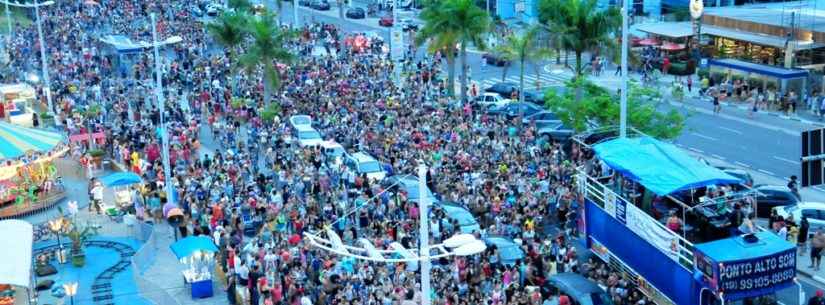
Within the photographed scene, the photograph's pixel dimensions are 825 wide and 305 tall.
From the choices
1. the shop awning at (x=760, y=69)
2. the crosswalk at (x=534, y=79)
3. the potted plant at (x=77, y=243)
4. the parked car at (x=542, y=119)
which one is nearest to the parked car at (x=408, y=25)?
the crosswalk at (x=534, y=79)

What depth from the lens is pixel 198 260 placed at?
2934cm

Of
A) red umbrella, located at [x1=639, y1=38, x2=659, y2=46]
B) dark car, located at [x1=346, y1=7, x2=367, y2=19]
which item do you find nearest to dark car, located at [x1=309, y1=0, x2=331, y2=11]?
dark car, located at [x1=346, y1=7, x2=367, y2=19]

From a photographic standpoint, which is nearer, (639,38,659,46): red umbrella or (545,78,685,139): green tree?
(545,78,685,139): green tree

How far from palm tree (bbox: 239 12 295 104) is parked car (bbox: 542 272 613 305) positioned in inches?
998

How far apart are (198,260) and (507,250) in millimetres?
8334

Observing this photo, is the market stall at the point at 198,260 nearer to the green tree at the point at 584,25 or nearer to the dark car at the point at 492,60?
the green tree at the point at 584,25

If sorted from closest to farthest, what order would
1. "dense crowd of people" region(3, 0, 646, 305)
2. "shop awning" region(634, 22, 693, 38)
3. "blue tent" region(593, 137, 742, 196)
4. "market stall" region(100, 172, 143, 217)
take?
"blue tent" region(593, 137, 742, 196), "dense crowd of people" region(3, 0, 646, 305), "market stall" region(100, 172, 143, 217), "shop awning" region(634, 22, 693, 38)

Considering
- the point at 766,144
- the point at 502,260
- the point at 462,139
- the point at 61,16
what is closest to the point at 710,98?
the point at 766,144

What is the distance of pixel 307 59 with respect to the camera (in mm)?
60094

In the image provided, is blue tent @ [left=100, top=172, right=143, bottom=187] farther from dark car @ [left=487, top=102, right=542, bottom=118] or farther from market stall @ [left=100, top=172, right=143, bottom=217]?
dark car @ [left=487, top=102, right=542, bottom=118]

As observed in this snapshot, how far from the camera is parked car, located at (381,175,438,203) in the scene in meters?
33.4

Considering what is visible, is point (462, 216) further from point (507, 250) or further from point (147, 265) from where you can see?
point (147, 265)

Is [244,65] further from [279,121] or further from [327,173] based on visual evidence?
[327,173]


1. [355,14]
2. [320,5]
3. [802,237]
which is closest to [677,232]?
[802,237]
